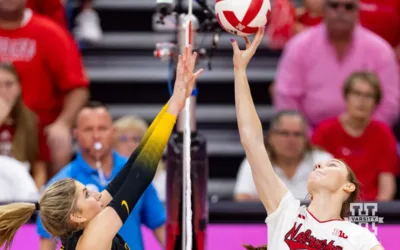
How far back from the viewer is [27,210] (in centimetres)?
459

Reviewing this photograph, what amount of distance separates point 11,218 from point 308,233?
4.32 ft

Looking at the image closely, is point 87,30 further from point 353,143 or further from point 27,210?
point 27,210

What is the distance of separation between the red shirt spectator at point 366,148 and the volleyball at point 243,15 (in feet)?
6.93

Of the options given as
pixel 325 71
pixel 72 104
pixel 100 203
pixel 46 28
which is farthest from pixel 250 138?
pixel 46 28

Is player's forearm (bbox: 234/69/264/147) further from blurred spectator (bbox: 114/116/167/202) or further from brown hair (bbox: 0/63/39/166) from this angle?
brown hair (bbox: 0/63/39/166)

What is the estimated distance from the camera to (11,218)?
15.0 feet

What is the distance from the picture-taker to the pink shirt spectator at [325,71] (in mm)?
7160

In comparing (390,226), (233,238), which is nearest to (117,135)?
(233,238)

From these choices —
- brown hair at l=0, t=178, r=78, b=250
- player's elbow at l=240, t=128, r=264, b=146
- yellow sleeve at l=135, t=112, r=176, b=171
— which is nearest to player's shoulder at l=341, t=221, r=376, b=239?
player's elbow at l=240, t=128, r=264, b=146

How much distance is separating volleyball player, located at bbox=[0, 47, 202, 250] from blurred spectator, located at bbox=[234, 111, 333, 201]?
6.03ft

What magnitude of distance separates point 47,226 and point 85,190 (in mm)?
231

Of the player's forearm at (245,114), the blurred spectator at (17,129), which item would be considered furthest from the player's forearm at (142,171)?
the blurred spectator at (17,129)

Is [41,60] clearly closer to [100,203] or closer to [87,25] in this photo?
[87,25]

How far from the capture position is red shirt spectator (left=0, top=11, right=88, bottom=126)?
6.96m
